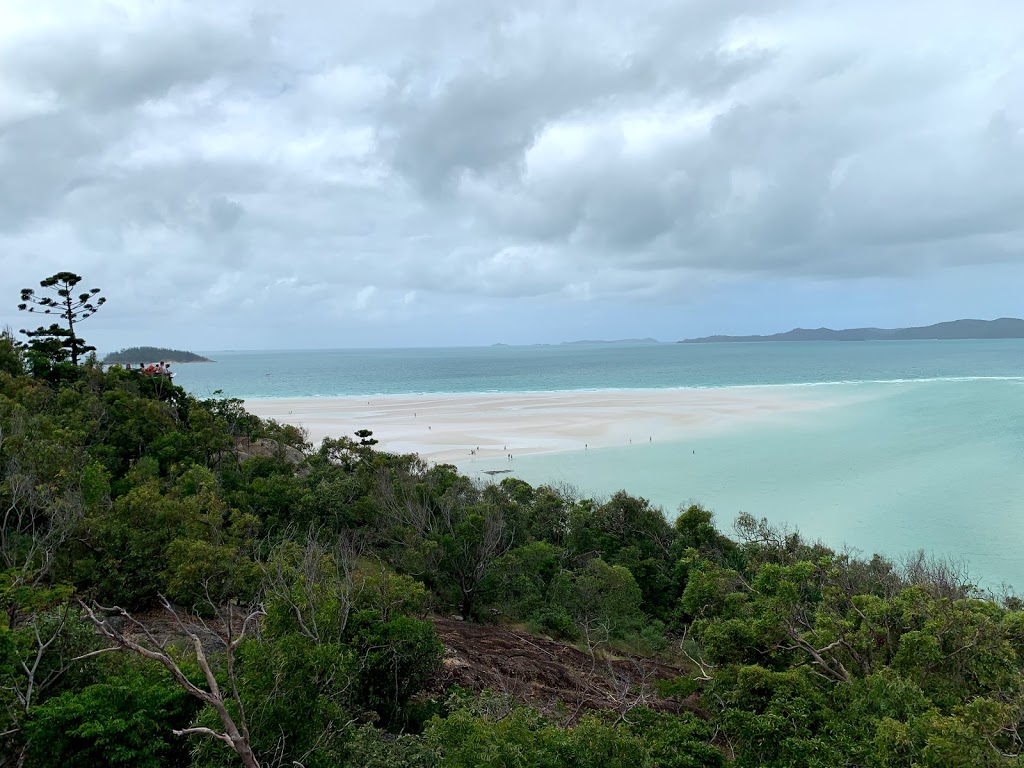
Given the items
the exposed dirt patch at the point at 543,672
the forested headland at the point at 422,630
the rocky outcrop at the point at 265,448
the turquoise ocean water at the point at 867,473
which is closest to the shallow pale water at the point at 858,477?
the turquoise ocean water at the point at 867,473

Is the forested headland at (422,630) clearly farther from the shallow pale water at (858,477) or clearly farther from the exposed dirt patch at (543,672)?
the shallow pale water at (858,477)

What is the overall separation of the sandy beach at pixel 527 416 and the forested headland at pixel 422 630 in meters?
22.0

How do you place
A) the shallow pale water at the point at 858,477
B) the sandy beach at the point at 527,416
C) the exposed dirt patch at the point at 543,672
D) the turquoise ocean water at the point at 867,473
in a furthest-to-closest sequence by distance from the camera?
the sandy beach at the point at 527,416, the turquoise ocean water at the point at 867,473, the shallow pale water at the point at 858,477, the exposed dirt patch at the point at 543,672

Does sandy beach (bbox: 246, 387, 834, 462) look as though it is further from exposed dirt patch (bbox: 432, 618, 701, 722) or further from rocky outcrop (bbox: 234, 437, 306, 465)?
exposed dirt patch (bbox: 432, 618, 701, 722)

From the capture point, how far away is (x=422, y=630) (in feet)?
35.4

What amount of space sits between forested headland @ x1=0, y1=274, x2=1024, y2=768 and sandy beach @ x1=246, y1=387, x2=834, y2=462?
72.3ft

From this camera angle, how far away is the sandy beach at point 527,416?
4962 centimetres

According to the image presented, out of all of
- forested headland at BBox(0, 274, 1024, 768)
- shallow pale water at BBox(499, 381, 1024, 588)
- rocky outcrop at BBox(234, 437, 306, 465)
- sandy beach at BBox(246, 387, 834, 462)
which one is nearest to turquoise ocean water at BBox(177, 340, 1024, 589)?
shallow pale water at BBox(499, 381, 1024, 588)

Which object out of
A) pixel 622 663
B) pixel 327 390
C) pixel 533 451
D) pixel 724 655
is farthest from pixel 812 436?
pixel 327 390

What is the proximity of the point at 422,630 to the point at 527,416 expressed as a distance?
53.3 metres

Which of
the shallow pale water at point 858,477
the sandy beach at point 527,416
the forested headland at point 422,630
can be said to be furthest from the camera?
the sandy beach at point 527,416

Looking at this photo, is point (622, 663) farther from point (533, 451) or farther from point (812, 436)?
point (812, 436)

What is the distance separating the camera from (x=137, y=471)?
20.1m

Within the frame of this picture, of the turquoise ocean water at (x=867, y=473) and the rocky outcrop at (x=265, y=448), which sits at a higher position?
the rocky outcrop at (x=265, y=448)
